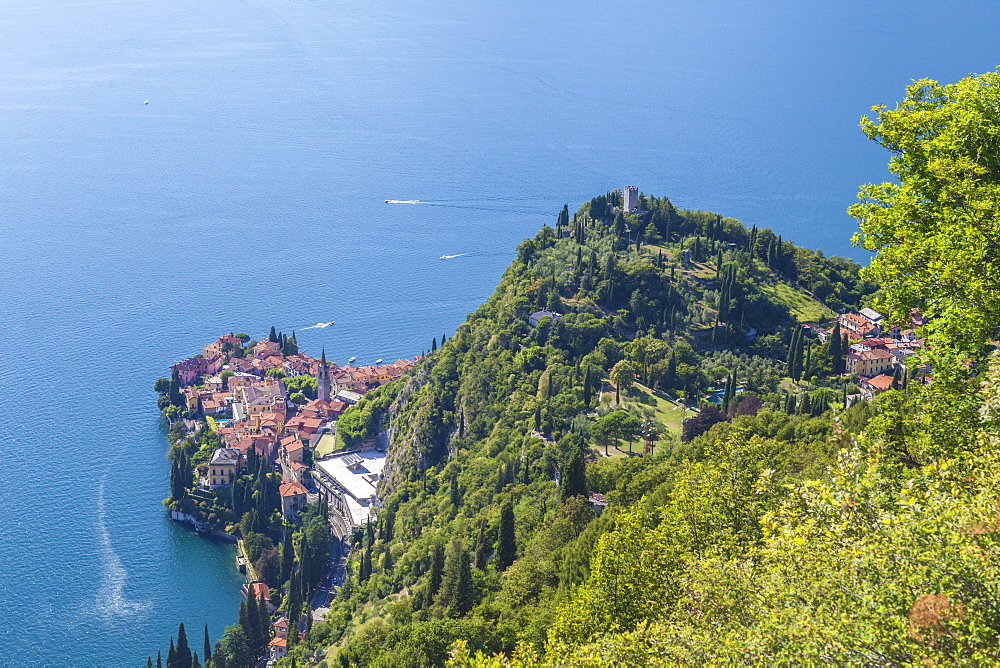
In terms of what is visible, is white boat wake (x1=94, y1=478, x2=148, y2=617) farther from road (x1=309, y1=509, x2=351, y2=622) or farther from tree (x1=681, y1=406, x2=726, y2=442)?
tree (x1=681, y1=406, x2=726, y2=442)

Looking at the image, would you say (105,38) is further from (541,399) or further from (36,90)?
(541,399)

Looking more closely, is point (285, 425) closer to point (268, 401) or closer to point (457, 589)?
point (268, 401)

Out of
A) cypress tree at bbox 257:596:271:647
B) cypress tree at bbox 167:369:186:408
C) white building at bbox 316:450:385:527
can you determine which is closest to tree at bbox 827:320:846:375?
white building at bbox 316:450:385:527

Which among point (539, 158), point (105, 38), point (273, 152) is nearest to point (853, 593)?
point (539, 158)

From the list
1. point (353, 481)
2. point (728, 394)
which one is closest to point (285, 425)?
point (353, 481)

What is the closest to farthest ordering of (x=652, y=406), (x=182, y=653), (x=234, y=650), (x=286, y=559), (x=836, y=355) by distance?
(x=182, y=653), (x=234, y=650), (x=652, y=406), (x=836, y=355), (x=286, y=559)

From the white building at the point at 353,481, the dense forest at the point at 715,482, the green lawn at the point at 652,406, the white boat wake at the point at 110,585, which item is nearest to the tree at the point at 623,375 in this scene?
the green lawn at the point at 652,406

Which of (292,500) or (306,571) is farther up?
(292,500)
